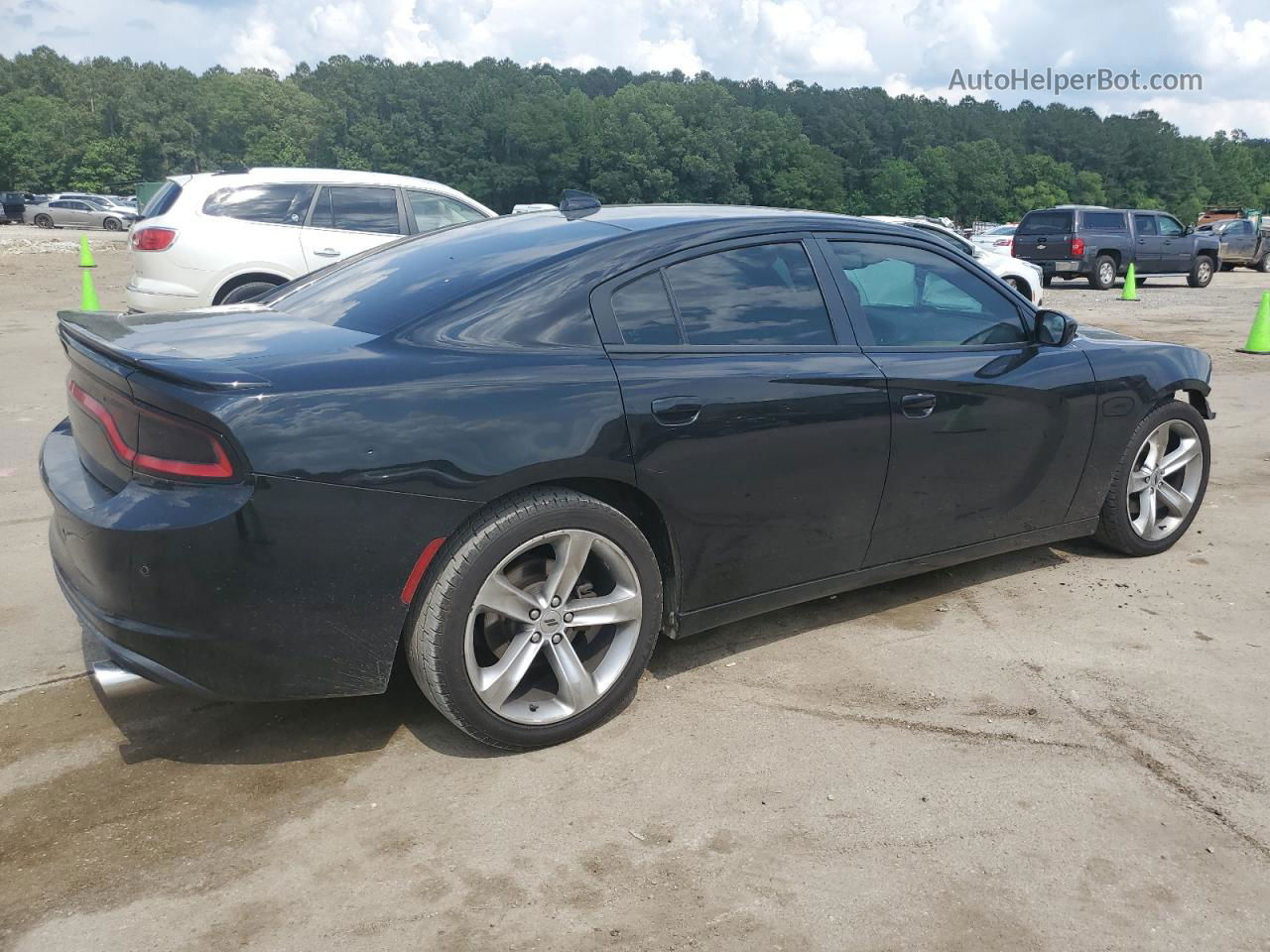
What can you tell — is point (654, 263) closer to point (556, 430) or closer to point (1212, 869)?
point (556, 430)

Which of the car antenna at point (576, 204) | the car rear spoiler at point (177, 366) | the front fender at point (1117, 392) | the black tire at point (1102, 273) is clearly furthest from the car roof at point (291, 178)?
the black tire at point (1102, 273)

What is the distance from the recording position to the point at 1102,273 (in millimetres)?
23688

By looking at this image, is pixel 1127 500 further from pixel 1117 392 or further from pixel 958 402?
pixel 958 402

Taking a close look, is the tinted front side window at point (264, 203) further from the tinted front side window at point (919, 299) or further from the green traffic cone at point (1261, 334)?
the green traffic cone at point (1261, 334)

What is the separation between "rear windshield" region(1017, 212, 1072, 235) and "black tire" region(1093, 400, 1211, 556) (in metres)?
20.2

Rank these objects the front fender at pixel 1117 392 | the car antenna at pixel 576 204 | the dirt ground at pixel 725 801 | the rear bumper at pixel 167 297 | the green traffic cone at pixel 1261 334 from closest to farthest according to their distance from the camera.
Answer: the dirt ground at pixel 725 801, the car antenna at pixel 576 204, the front fender at pixel 1117 392, the rear bumper at pixel 167 297, the green traffic cone at pixel 1261 334

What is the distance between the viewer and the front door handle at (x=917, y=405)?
378 centimetres

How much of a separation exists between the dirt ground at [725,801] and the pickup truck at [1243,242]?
31.4 m

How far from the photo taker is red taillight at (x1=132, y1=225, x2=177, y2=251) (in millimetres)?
9367

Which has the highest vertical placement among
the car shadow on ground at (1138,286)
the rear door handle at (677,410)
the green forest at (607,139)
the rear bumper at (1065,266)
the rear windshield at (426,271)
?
the green forest at (607,139)

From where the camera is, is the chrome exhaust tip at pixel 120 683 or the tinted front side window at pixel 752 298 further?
the tinted front side window at pixel 752 298

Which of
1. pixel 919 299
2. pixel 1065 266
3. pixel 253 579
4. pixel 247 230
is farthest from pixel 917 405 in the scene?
pixel 1065 266

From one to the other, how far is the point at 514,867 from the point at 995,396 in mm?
2507

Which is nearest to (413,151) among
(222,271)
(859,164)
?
(859,164)
